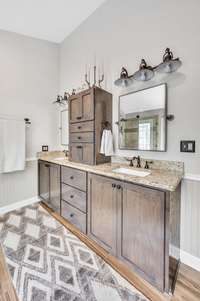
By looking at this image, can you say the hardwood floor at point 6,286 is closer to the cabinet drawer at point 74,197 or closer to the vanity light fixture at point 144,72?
the cabinet drawer at point 74,197

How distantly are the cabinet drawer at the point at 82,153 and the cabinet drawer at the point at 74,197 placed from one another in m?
0.39

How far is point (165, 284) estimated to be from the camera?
1.26m

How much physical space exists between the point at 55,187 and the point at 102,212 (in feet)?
3.65

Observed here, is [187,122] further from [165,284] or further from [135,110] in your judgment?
[165,284]

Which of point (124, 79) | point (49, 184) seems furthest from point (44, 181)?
point (124, 79)

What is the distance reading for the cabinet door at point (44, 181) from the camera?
280cm

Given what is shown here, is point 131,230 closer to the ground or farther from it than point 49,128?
closer to the ground

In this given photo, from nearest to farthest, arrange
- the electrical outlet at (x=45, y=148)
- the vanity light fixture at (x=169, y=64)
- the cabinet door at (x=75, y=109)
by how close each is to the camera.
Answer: the vanity light fixture at (x=169, y=64) → the cabinet door at (x=75, y=109) → the electrical outlet at (x=45, y=148)

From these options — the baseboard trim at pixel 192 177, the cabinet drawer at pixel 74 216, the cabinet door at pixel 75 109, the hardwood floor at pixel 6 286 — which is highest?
the cabinet door at pixel 75 109

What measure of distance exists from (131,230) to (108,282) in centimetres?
47

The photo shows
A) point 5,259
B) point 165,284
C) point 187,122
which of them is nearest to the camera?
point 165,284

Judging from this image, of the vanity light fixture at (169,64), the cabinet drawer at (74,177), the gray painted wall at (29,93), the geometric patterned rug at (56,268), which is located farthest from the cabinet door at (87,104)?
the geometric patterned rug at (56,268)

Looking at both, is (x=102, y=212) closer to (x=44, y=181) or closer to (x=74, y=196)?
(x=74, y=196)

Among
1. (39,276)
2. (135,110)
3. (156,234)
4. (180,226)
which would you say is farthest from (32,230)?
(135,110)
